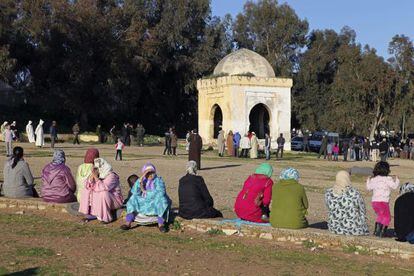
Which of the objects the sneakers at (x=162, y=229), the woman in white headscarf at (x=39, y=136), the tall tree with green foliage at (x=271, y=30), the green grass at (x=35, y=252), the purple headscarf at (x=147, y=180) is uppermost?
the tall tree with green foliage at (x=271, y=30)

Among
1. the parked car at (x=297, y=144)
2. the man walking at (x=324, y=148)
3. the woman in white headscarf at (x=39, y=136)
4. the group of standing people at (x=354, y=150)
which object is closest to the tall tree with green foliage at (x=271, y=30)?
the parked car at (x=297, y=144)

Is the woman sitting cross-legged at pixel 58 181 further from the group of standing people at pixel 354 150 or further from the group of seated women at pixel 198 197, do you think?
the group of standing people at pixel 354 150

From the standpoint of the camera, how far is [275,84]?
39.7m

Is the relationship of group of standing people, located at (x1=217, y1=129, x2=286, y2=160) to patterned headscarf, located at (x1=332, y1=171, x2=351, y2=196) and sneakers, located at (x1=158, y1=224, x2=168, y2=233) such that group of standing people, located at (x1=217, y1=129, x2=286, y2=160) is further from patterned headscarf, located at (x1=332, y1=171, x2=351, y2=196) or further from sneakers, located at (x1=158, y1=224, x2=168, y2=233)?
patterned headscarf, located at (x1=332, y1=171, x2=351, y2=196)

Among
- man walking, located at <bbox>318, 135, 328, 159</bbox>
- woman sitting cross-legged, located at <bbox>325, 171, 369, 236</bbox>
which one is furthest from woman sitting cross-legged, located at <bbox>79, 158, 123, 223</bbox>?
man walking, located at <bbox>318, 135, 328, 159</bbox>

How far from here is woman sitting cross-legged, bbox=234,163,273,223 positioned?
1000cm

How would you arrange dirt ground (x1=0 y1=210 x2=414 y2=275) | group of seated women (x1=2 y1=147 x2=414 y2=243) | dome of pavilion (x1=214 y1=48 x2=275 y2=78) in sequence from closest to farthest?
1. dirt ground (x1=0 y1=210 x2=414 y2=275)
2. group of seated women (x1=2 y1=147 x2=414 y2=243)
3. dome of pavilion (x1=214 y1=48 x2=275 y2=78)

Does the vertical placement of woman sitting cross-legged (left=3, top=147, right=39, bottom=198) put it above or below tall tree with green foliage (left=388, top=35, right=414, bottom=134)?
below

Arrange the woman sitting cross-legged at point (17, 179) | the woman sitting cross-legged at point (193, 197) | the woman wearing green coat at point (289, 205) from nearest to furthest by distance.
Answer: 1. the woman wearing green coat at point (289, 205)
2. the woman sitting cross-legged at point (193, 197)
3. the woman sitting cross-legged at point (17, 179)

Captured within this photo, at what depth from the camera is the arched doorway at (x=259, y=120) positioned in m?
42.4

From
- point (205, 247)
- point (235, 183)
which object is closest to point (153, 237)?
point (205, 247)

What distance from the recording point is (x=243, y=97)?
38.5 m

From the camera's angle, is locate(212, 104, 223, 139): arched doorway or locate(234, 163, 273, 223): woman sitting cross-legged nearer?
locate(234, 163, 273, 223): woman sitting cross-legged

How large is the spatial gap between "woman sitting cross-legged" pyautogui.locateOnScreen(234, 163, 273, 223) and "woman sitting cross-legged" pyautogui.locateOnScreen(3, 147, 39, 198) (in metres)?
4.69
